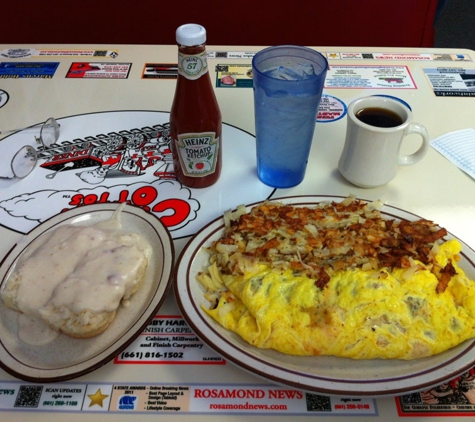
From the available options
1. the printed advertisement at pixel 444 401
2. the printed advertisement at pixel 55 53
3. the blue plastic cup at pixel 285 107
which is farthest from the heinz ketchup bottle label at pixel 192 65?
the printed advertisement at pixel 55 53

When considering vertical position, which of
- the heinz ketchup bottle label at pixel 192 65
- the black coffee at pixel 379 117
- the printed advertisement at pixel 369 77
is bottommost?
the printed advertisement at pixel 369 77

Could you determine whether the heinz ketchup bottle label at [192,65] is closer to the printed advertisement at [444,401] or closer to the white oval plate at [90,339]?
the white oval plate at [90,339]

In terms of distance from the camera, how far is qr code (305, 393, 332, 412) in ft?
2.34

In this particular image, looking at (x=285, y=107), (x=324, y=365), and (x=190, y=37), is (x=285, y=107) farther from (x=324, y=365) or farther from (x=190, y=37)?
A: (x=324, y=365)

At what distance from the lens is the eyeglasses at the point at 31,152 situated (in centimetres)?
118

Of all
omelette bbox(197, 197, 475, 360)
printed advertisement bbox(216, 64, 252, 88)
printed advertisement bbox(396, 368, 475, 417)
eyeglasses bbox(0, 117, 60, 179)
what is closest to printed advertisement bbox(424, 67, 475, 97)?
printed advertisement bbox(216, 64, 252, 88)

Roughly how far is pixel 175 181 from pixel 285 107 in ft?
1.22

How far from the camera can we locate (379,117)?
1.04m

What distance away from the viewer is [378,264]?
813mm

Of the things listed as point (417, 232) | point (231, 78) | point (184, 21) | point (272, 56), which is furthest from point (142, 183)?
point (184, 21)

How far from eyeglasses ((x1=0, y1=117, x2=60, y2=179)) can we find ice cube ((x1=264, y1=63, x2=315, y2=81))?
692mm

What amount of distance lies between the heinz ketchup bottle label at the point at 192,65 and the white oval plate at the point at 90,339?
32cm

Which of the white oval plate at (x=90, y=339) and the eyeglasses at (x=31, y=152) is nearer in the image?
the white oval plate at (x=90, y=339)

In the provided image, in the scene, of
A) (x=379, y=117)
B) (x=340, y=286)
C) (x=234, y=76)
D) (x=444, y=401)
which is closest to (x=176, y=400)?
(x=340, y=286)
